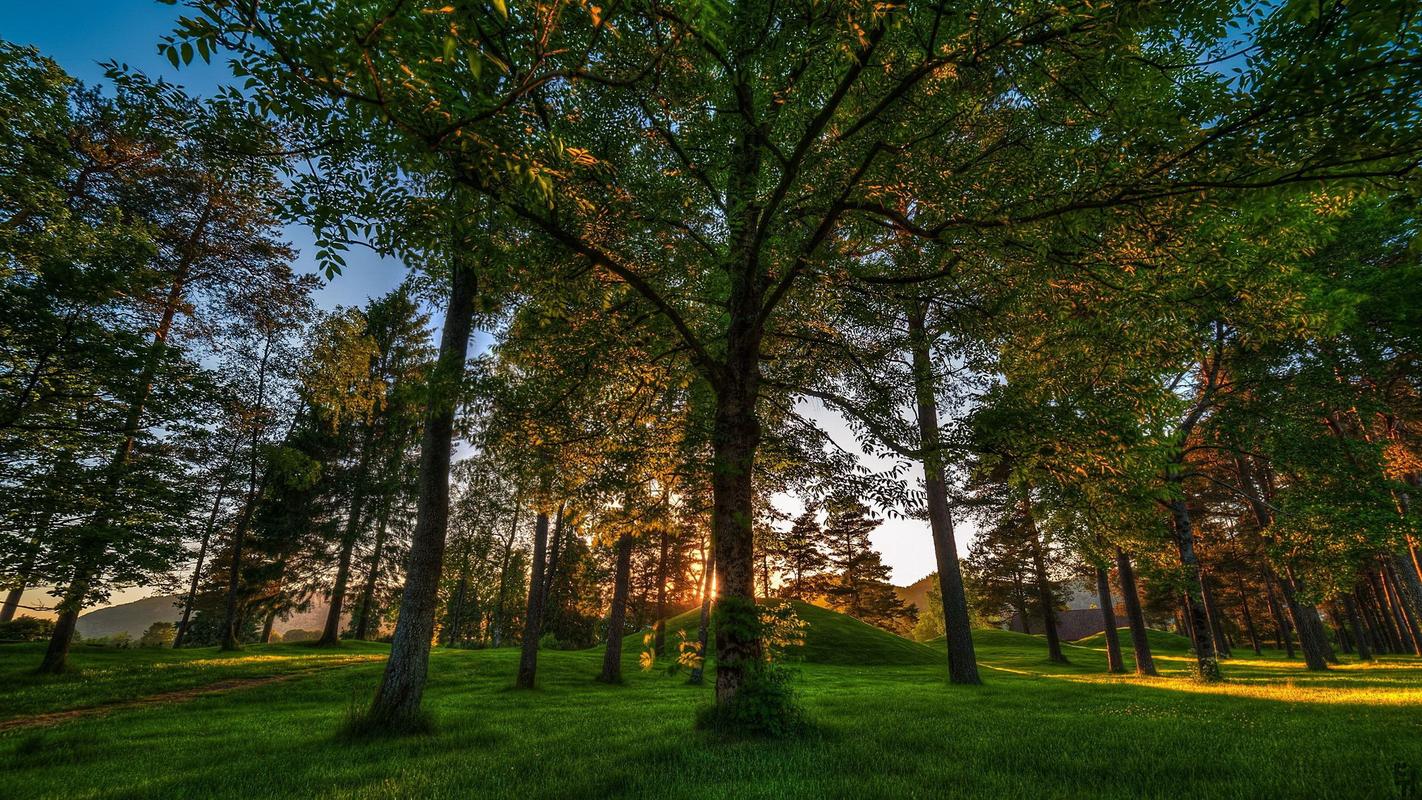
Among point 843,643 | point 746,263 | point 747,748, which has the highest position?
point 746,263

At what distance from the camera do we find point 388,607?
29.2 metres

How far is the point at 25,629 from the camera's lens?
25.1m

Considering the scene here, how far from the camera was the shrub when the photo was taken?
24.7m

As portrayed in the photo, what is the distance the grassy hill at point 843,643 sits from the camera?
28.2 m

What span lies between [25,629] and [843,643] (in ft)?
138

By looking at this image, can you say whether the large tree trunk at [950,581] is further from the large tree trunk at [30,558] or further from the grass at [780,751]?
the large tree trunk at [30,558]

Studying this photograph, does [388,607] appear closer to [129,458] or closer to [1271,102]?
[129,458]

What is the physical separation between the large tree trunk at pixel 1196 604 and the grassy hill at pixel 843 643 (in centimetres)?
1463

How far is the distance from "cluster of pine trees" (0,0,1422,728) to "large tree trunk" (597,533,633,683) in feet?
0.49

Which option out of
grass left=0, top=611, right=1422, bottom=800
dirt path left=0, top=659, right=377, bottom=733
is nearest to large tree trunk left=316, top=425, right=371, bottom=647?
dirt path left=0, top=659, right=377, bottom=733

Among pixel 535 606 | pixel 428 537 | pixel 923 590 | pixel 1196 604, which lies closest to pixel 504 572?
pixel 535 606

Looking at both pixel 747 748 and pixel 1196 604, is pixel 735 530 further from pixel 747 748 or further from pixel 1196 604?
pixel 1196 604

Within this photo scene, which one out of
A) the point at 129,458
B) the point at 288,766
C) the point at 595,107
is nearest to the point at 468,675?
the point at 129,458

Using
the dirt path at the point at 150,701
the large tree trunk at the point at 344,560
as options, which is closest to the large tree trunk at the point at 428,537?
the dirt path at the point at 150,701
